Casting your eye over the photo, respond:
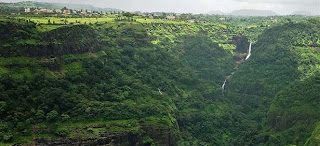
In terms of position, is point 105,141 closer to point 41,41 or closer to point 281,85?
point 41,41

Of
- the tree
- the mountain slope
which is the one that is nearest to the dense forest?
the tree

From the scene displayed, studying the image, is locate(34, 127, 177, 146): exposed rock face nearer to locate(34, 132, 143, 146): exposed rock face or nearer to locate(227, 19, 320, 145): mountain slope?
locate(34, 132, 143, 146): exposed rock face

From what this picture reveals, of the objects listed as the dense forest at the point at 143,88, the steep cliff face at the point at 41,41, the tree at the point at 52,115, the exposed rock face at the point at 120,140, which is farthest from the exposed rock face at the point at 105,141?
the steep cliff face at the point at 41,41

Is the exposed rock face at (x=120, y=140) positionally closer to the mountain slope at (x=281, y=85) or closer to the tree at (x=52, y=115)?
the tree at (x=52, y=115)

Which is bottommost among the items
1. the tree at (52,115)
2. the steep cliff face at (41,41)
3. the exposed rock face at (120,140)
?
the exposed rock face at (120,140)

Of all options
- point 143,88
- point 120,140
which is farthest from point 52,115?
point 143,88

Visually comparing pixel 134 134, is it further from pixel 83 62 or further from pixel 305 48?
pixel 305 48

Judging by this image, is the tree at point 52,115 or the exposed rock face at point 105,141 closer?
the exposed rock face at point 105,141

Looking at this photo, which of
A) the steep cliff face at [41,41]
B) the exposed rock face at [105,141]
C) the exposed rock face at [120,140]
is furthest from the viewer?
the steep cliff face at [41,41]
